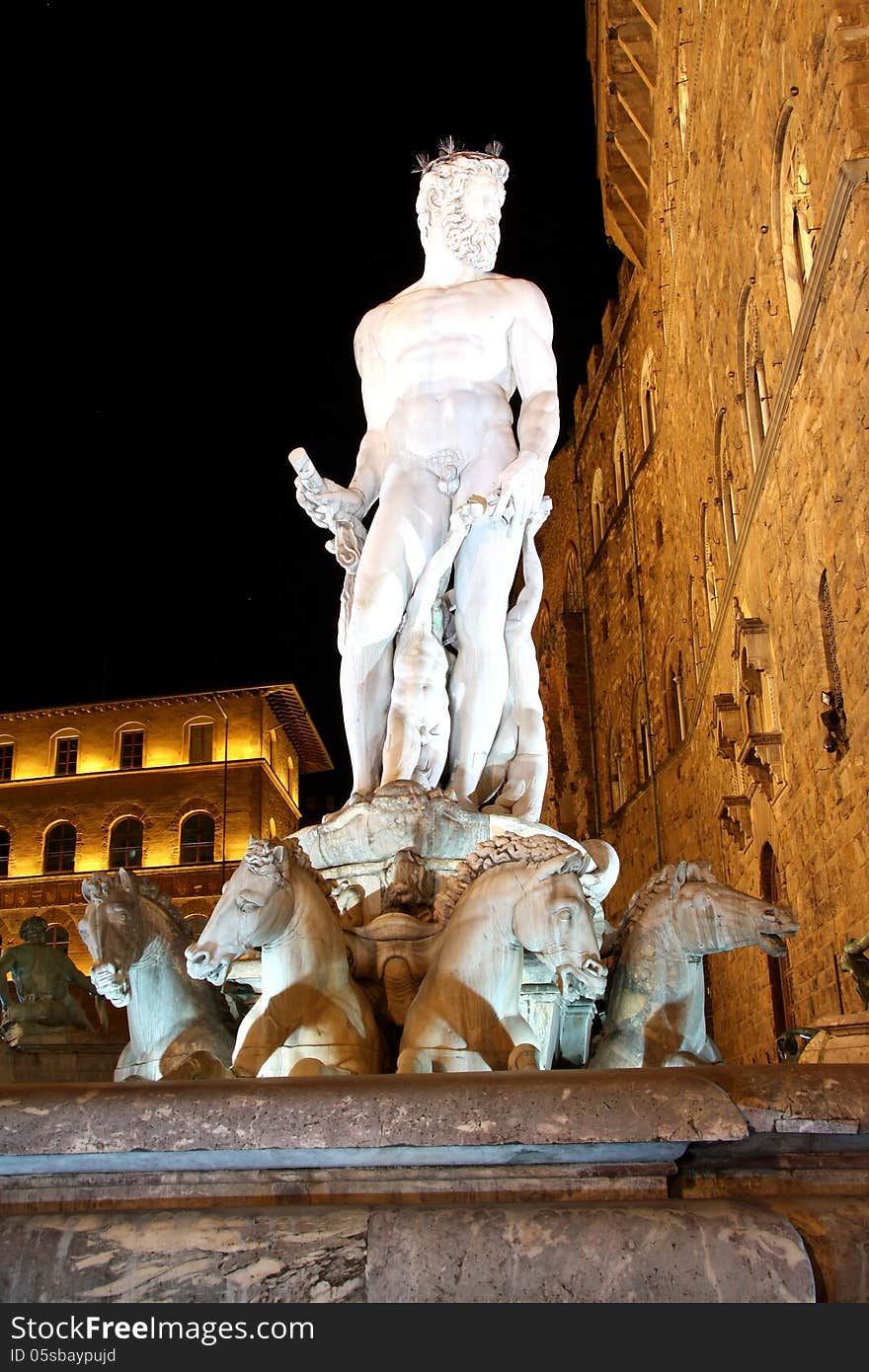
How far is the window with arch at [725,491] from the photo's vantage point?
16.8m

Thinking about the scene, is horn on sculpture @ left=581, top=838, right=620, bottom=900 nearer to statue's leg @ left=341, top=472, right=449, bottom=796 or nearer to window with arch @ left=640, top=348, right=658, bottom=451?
statue's leg @ left=341, top=472, right=449, bottom=796

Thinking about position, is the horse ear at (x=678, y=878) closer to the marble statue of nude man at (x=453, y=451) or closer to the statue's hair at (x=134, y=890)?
the marble statue of nude man at (x=453, y=451)

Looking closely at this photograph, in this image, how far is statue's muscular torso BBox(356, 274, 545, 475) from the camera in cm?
627

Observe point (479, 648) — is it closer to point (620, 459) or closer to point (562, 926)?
point (562, 926)

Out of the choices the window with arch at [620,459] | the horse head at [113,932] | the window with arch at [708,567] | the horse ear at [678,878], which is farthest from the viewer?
the window with arch at [620,459]

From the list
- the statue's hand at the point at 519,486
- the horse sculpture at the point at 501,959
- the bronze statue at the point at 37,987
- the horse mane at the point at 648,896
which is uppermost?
the statue's hand at the point at 519,486

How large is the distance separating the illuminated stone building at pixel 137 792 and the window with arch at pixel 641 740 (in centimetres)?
1717

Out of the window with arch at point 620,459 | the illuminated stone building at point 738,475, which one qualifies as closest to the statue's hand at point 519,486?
the illuminated stone building at point 738,475

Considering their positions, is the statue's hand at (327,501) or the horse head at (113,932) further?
the statue's hand at (327,501)

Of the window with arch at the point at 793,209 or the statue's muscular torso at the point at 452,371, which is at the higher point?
the window with arch at the point at 793,209

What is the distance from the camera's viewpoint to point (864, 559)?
1009 cm

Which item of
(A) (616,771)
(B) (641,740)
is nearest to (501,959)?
(B) (641,740)

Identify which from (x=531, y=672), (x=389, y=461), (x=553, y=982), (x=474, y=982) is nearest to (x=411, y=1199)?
(x=474, y=982)
